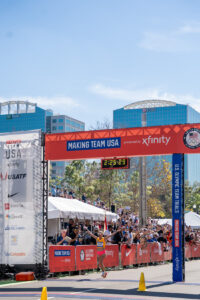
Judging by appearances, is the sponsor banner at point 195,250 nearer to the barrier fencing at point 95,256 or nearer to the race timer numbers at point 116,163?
the barrier fencing at point 95,256

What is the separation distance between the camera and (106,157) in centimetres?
1934

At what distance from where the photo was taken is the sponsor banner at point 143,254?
86.8 ft

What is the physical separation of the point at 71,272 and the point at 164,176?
47369 mm

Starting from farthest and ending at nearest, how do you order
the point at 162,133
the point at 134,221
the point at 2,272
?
the point at 134,221 → the point at 2,272 → the point at 162,133

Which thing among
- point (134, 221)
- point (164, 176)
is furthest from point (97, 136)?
point (164, 176)

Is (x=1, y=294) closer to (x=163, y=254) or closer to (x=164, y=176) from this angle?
(x=163, y=254)

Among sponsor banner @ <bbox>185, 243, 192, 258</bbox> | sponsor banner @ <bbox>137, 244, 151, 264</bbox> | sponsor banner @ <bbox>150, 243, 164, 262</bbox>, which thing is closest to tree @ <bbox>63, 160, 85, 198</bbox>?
sponsor banner @ <bbox>185, 243, 192, 258</bbox>

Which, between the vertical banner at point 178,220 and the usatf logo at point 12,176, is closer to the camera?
the vertical banner at point 178,220

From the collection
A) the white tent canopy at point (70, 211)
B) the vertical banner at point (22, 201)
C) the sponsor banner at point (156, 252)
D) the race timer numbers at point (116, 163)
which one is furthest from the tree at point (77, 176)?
the race timer numbers at point (116, 163)

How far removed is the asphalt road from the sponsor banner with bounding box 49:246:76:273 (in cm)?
50

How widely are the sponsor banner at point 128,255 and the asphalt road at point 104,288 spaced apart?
4.36 metres

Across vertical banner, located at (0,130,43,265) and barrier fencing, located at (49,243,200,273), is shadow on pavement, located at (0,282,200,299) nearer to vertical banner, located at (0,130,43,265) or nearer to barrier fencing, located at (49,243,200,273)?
vertical banner, located at (0,130,43,265)

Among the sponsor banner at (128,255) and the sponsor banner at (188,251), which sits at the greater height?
the sponsor banner at (128,255)

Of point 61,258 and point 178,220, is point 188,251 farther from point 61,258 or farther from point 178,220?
point 178,220
